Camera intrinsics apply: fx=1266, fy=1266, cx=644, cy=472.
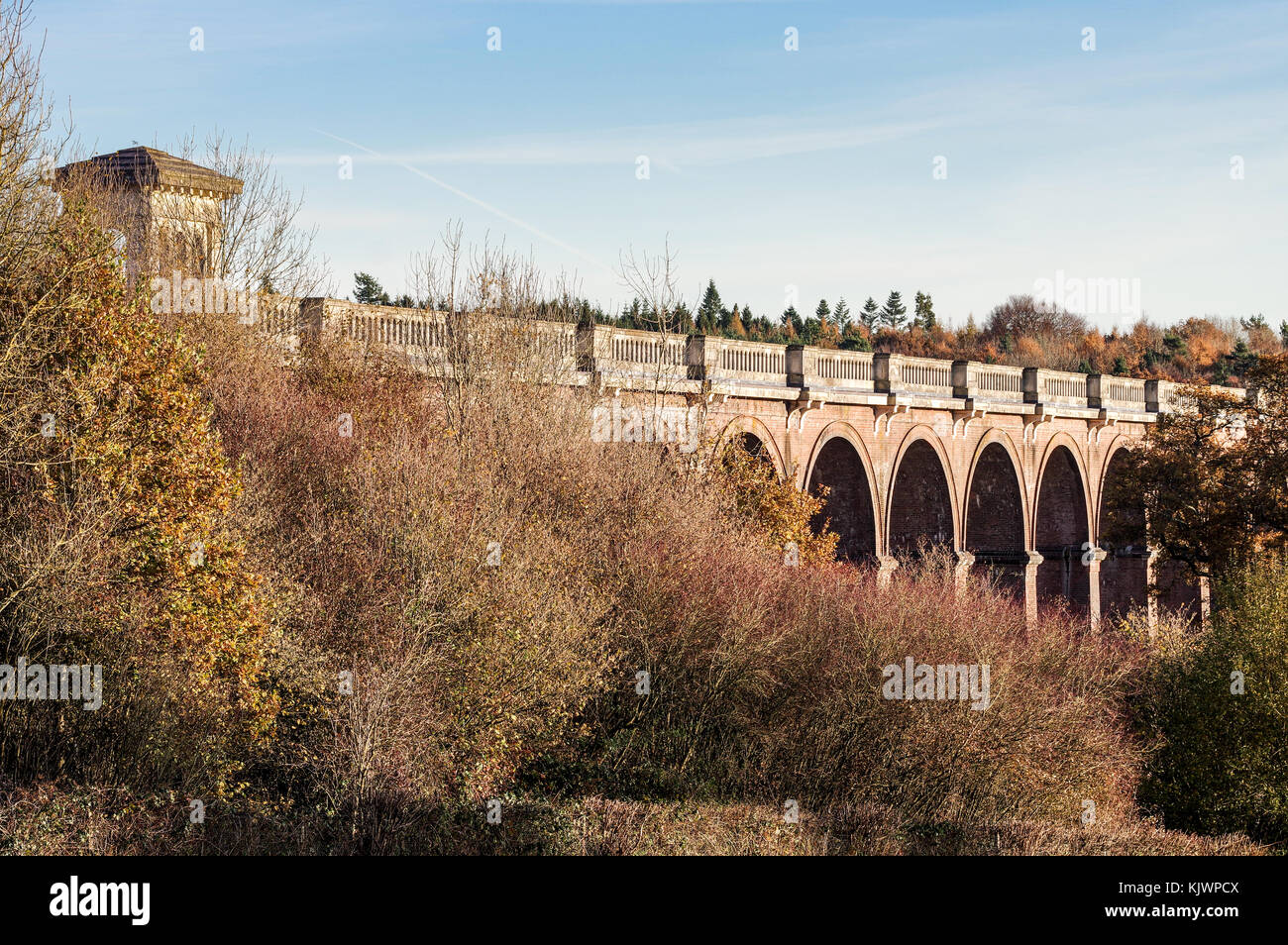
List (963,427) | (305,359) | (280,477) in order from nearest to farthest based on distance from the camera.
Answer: (280,477)
(305,359)
(963,427)

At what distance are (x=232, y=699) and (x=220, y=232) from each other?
12.6 metres

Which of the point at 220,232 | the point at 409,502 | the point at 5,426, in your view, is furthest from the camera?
the point at 220,232

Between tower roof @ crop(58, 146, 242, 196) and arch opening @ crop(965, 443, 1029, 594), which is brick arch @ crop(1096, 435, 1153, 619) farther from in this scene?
tower roof @ crop(58, 146, 242, 196)

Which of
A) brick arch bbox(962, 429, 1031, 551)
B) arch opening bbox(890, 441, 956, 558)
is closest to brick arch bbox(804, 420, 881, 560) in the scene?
arch opening bbox(890, 441, 956, 558)

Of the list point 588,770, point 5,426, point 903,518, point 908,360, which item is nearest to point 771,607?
point 588,770

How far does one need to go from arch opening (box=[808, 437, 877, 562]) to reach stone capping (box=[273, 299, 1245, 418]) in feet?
6.35

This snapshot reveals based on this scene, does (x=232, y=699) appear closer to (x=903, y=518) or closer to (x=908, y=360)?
(x=908, y=360)

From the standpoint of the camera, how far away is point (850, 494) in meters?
32.4

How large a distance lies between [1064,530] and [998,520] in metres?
5.00

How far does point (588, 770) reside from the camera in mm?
14992

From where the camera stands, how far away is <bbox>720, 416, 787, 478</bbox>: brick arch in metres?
27.4

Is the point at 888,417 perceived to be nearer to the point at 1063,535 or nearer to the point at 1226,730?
the point at 1226,730

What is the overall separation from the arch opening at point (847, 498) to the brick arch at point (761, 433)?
3368 mm

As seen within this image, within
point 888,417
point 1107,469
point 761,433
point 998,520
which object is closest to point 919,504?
point 888,417
